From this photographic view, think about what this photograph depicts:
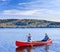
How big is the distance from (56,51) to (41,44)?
2390 mm

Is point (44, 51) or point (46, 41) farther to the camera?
point (46, 41)

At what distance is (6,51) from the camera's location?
17.7m

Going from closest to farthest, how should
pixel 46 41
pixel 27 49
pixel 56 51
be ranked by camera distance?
pixel 56 51 < pixel 27 49 < pixel 46 41

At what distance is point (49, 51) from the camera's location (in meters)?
17.8

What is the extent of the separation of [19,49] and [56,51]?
11.4ft

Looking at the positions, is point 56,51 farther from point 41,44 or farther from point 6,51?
point 6,51

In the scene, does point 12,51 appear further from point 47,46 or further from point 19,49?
point 47,46

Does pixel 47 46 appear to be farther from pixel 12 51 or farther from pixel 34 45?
pixel 12 51

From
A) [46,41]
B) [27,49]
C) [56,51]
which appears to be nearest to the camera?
[56,51]

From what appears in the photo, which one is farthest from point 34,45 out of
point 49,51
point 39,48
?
point 49,51

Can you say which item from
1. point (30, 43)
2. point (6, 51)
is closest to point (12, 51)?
point (6, 51)

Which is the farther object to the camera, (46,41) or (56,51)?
(46,41)

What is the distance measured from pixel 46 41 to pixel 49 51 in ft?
8.18

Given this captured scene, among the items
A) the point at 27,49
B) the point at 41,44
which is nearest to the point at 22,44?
the point at 27,49
